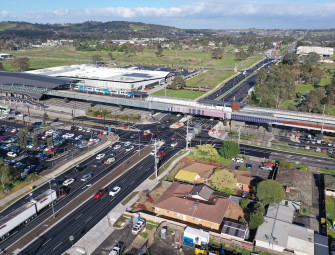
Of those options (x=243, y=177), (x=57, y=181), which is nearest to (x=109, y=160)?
(x=57, y=181)

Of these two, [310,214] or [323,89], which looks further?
[323,89]

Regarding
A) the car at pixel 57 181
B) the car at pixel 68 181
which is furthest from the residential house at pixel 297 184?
the car at pixel 57 181

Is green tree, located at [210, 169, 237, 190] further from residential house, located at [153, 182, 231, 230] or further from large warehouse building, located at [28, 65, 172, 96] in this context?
large warehouse building, located at [28, 65, 172, 96]

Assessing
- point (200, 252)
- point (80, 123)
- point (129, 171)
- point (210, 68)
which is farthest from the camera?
point (210, 68)

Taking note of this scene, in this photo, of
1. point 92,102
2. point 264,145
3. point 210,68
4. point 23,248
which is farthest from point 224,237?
point 210,68

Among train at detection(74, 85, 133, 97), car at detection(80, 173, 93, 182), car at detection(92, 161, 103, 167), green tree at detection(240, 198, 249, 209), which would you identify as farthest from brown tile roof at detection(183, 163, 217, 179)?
train at detection(74, 85, 133, 97)

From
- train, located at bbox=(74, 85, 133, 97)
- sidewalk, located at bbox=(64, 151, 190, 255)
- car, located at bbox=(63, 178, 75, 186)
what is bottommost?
sidewalk, located at bbox=(64, 151, 190, 255)

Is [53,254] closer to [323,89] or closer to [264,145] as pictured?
[264,145]
